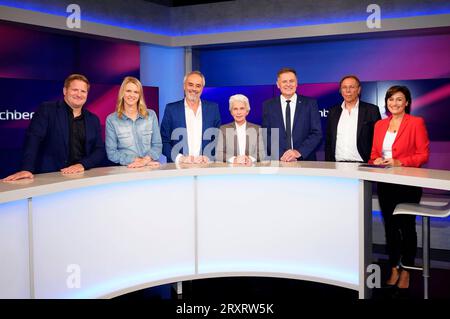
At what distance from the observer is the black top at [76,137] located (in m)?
3.64

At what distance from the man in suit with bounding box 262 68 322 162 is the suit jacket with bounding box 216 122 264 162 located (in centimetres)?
35

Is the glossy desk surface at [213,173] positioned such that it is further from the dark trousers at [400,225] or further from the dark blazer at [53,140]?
the dark trousers at [400,225]

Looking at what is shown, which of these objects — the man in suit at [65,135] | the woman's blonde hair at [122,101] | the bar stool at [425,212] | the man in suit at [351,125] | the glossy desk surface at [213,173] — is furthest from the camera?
the man in suit at [351,125]

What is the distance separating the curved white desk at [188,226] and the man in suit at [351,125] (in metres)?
0.85

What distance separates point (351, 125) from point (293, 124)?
523mm

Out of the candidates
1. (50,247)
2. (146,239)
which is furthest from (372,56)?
(50,247)

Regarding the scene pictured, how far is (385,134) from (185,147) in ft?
4.87

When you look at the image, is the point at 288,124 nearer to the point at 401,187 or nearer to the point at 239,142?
the point at 239,142

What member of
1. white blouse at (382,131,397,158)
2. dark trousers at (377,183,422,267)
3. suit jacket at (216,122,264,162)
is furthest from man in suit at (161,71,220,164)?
dark trousers at (377,183,422,267)

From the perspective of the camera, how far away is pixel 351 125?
4.53 meters

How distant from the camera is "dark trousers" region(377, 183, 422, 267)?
3.94 meters

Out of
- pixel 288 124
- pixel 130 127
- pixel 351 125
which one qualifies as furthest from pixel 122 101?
pixel 351 125

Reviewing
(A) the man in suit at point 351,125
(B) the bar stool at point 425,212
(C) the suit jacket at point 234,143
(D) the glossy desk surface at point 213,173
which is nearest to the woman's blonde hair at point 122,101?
(D) the glossy desk surface at point 213,173
